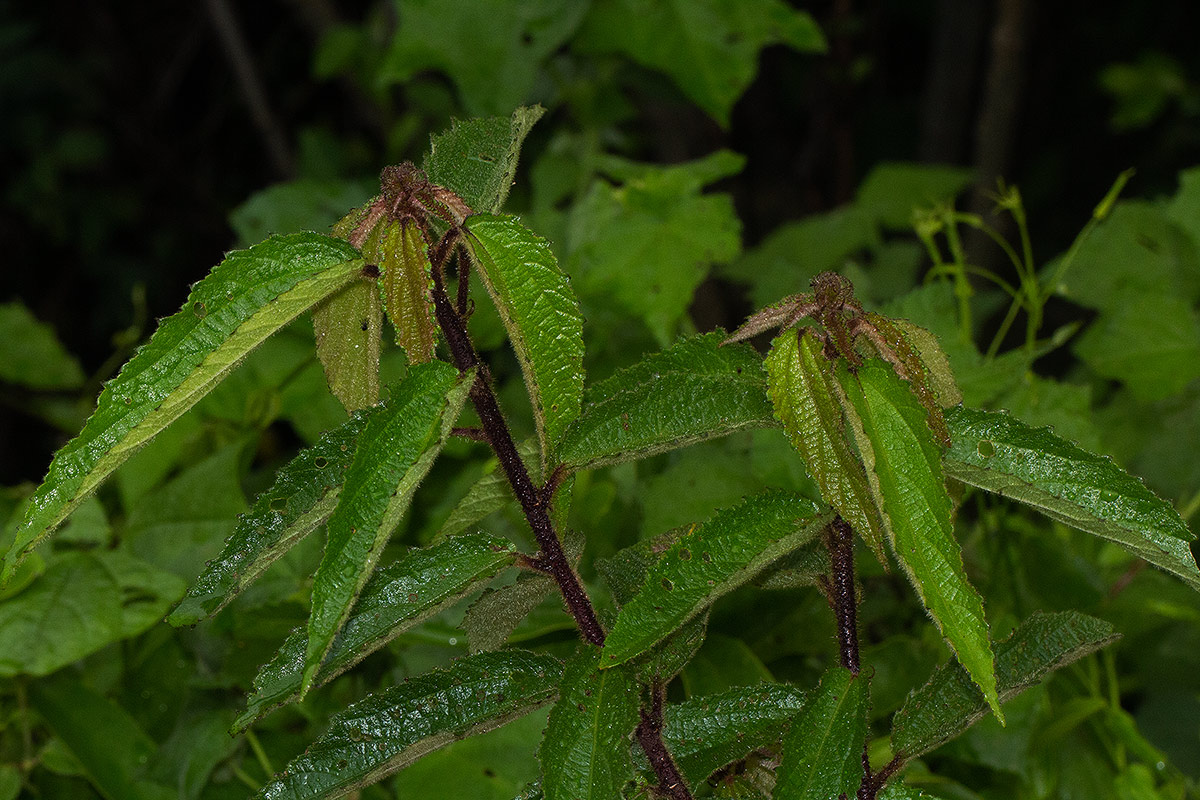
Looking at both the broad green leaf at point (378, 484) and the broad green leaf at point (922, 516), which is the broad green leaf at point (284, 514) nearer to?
the broad green leaf at point (378, 484)

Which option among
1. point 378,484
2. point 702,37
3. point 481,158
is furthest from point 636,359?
point 378,484

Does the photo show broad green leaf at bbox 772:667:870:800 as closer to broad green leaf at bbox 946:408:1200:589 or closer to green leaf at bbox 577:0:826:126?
broad green leaf at bbox 946:408:1200:589

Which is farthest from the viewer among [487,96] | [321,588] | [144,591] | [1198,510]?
[487,96]

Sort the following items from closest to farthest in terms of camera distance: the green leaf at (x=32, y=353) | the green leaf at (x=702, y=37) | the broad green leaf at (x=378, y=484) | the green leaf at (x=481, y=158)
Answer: the broad green leaf at (x=378, y=484), the green leaf at (x=481, y=158), the green leaf at (x=32, y=353), the green leaf at (x=702, y=37)

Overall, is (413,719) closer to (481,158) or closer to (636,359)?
(481,158)

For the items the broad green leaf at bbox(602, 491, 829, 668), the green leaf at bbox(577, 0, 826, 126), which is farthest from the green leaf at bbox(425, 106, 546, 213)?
the green leaf at bbox(577, 0, 826, 126)

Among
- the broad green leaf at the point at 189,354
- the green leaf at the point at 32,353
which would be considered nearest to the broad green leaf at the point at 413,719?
the broad green leaf at the point at 189,354

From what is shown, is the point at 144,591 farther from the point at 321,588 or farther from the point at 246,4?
the point at 246,4

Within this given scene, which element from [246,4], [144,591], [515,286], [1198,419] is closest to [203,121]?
[246,4]
